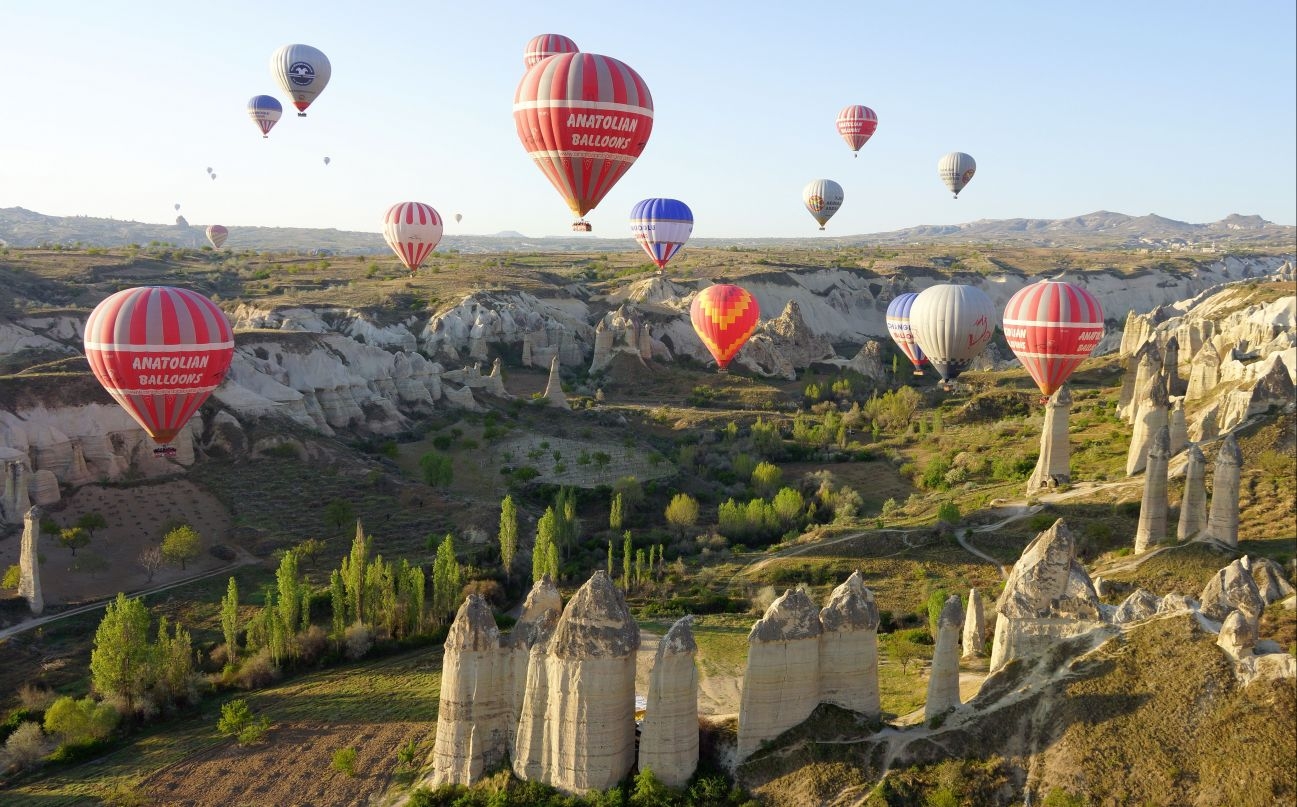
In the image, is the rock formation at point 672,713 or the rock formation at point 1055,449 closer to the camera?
the rock formation at point 672,713

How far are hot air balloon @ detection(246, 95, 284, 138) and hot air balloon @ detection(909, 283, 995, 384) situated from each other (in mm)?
53487

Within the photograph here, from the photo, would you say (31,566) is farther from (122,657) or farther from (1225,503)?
(1225,503)

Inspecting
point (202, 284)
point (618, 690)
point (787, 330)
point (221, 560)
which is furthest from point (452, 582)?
point (202, 284)

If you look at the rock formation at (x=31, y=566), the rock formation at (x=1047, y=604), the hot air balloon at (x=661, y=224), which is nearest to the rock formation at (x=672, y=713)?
the rock formation at (x=1047, y=604)

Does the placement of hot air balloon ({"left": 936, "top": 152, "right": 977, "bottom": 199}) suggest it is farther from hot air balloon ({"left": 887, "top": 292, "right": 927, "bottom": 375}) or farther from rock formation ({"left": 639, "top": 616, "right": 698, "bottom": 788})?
rock formation ({"left": 639, "top": 616, "right": 698, "bottom": 788})

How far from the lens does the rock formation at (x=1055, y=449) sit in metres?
37.0

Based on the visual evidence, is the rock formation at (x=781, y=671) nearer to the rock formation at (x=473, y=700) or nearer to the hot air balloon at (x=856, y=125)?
the rock formation at (x=473, y=700)

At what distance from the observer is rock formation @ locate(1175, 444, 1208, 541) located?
28170 millimetres

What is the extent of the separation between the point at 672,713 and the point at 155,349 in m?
22.2

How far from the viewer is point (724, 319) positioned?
57250 millimetres

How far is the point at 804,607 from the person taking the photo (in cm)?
1850

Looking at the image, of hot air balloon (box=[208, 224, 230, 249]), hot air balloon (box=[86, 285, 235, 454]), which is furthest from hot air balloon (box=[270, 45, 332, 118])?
hot air balloon (box=[208, 224, 230, 249])

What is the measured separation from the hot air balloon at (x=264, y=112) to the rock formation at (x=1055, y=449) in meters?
62.5

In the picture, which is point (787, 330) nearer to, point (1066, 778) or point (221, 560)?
point (221, 560)
